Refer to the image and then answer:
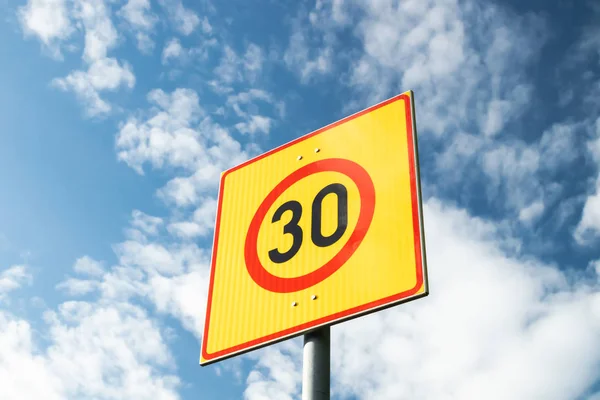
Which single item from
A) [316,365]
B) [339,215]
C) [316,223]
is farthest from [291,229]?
[316,365]

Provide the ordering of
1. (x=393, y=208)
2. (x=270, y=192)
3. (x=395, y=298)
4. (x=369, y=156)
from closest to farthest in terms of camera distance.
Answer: (x=395, y=298), (x=393, y=208), (x=369, y=156), (x=270, y=192)

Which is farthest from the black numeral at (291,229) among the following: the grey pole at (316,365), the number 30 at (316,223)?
the grey pole at (316,365)

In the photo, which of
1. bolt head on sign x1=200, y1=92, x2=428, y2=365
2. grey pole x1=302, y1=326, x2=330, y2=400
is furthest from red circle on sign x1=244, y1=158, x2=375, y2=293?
grey pole x1=302, y1=326, x2=330, y2=400

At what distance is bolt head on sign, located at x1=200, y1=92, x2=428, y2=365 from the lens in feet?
8.76

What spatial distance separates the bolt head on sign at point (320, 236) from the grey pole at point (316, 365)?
62mm

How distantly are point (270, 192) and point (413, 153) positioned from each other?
34.4 inches

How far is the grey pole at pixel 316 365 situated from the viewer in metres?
2.48

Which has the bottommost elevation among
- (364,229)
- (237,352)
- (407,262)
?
(237,352)

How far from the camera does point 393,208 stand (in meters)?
2.79

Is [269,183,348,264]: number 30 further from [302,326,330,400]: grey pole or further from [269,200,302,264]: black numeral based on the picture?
[302,326,330,400]: grey pole

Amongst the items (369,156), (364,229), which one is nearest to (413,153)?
(369,156)

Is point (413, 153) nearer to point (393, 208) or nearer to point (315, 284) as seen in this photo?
point (393, 208)

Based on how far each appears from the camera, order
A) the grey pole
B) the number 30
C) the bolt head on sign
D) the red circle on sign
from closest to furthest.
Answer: the grey pole
the bolt head on sign
the red circle on sign
the number 30

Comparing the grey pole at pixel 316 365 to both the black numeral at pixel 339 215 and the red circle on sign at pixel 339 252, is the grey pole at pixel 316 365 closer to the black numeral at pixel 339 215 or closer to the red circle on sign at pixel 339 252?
the red circle on sign at pixel 339 252
